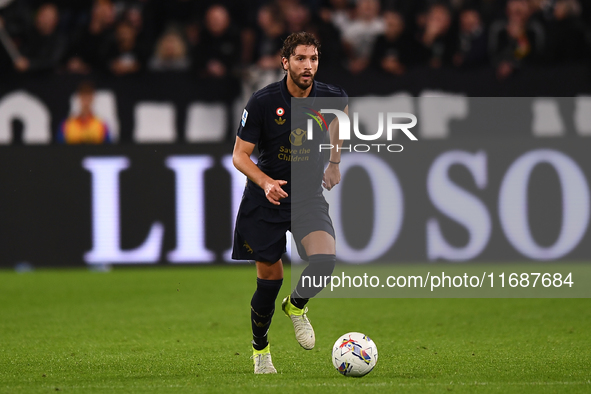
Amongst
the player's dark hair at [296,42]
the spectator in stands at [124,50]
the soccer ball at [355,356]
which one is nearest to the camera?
the soccer ball at [355,356]

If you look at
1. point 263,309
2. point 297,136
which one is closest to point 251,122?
point 297,136

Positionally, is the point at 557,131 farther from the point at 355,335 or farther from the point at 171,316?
the point at 355,335

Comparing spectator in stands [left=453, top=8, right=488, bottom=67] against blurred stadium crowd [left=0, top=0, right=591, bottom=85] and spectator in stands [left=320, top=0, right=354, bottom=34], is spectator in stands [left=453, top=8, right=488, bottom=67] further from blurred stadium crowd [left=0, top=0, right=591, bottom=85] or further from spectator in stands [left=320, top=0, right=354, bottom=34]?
spectator in stands [left=320, top=0, right=354, bottom=34]

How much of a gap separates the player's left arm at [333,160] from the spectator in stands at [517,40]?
652 centimetres

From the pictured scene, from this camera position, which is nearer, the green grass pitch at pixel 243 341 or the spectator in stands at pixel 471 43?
the green grass pitch at pixel 243 341

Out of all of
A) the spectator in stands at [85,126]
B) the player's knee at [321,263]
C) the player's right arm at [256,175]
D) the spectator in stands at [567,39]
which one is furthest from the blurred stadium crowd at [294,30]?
the player's knee at [321,263]

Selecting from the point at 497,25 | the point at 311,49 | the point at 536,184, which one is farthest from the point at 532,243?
the point at 311,49

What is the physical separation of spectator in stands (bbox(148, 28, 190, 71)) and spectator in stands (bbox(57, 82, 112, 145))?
973mm

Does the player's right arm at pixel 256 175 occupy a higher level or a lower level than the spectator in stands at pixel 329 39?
lower

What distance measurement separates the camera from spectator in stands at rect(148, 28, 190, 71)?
12.5 m

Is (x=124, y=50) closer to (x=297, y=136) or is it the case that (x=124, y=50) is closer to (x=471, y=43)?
(x=471, y=43)

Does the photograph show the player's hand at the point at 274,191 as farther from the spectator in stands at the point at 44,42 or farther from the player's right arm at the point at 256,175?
the spectator in stands at the point at 44,42

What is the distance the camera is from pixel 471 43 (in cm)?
1221

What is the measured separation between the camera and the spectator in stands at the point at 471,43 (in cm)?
1211
